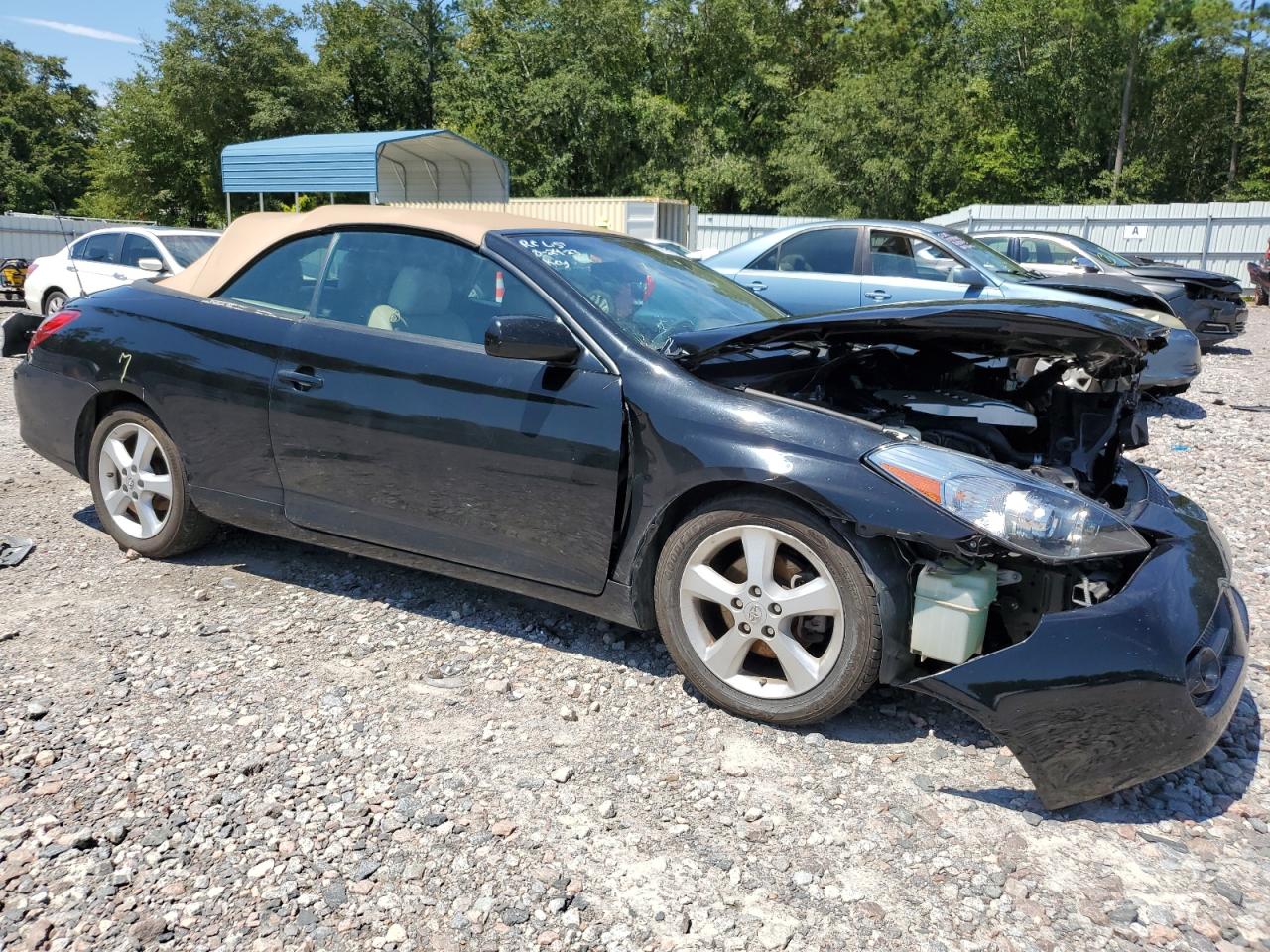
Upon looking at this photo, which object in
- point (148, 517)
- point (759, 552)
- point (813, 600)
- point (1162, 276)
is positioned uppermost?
point (1162, 276)

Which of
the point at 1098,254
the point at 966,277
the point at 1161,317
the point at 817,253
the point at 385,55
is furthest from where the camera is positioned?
the point at 385,55

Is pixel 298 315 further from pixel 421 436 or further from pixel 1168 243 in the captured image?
pixel 1168 243

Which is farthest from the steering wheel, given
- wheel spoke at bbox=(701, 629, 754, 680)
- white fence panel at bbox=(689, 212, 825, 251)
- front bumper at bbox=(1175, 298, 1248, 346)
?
white fence panel at bbox=(689, 212, 825, 251)

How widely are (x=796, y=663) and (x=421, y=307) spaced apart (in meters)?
1.93

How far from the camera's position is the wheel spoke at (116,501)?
4.38 metres

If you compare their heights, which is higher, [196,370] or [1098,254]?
[1098,254]

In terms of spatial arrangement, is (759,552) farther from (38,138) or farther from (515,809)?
(38,138)

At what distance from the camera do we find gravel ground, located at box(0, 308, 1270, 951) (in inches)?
86.6

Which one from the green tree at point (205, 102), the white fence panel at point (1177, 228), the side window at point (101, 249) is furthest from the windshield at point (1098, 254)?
the green tree at point (205, 102)

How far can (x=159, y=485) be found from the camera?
4.25 metres

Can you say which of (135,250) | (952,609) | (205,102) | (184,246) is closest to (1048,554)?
(952,609)

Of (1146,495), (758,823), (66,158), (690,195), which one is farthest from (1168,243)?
(66,158)

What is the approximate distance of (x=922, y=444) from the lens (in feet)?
9.34

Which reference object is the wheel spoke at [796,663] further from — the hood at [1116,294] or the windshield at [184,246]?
the windshield at [184,246]
